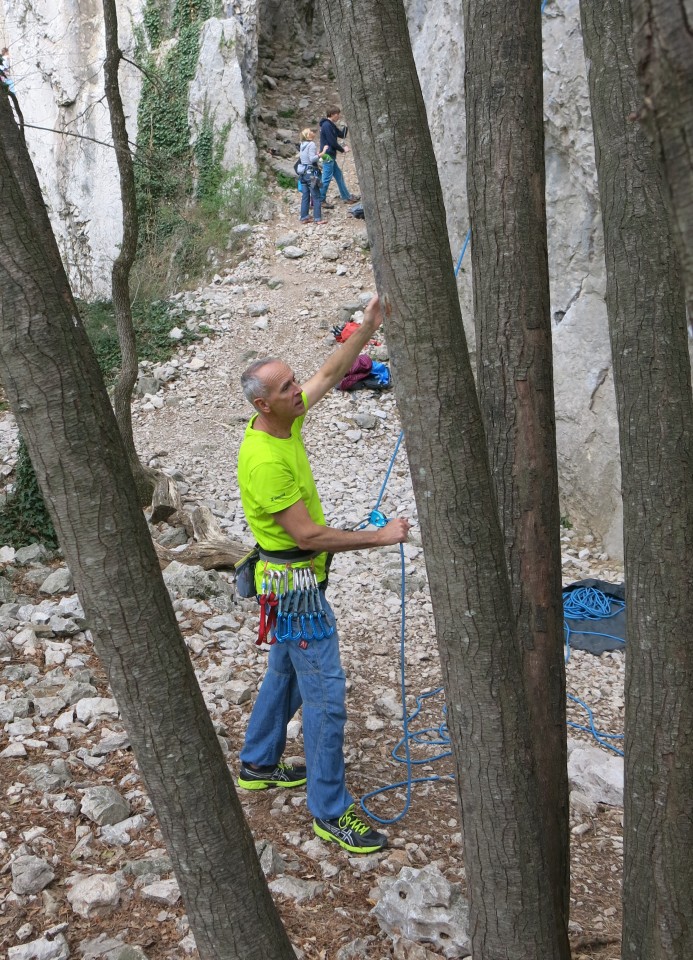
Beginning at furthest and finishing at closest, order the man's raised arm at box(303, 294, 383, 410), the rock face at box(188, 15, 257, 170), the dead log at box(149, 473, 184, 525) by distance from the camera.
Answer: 1. the rock face at box(188, 15, 257, 170)
2. the dead log at box(149, 473, 184, 525)
3. the man's raised arm at box(303, 294, 383, 410)

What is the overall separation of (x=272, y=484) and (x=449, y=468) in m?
1.49

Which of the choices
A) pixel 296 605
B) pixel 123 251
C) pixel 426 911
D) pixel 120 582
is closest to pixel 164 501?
pixel 123 251

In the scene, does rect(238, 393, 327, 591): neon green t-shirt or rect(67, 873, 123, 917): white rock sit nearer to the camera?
rect(67, 873, 123, 917): white rock

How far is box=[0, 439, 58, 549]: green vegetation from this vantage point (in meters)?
6.27

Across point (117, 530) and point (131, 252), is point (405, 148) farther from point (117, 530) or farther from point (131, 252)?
point (131, 252)

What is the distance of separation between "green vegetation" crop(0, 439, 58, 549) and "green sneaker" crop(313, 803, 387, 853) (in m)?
3.76

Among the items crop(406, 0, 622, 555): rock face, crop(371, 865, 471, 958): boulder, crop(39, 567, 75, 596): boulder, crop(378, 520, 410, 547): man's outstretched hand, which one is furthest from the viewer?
crop(406, 0, 622, 555): rock face

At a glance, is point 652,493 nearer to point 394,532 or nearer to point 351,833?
point 394,532

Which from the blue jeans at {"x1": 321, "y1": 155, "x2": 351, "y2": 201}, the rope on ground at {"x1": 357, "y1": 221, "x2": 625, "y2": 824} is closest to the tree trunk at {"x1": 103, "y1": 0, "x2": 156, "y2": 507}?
the rope on ground at {"x1": 357, "y1": 221, "x2": 625, "y2": 824}

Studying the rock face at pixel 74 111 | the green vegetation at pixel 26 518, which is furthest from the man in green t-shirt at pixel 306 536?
the rock face at pixel 74 111

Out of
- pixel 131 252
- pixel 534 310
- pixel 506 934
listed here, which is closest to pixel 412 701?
pixel 506 934

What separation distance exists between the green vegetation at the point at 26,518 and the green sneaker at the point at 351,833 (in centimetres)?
376

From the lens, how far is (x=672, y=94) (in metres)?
0.81

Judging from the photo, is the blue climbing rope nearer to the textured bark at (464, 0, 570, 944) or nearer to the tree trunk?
the textured bark at (464, 0, 570, 944)
